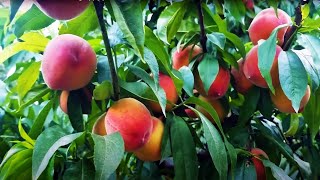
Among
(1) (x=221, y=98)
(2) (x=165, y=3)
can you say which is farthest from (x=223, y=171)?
(2) (x=165, y=3)

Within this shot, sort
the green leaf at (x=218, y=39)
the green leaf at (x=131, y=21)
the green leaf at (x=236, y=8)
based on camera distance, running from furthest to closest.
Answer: the green leaf at (x=236, y=8) < the green leaf at (x=218, y=39) < the green leaf at (x=131, y=21)

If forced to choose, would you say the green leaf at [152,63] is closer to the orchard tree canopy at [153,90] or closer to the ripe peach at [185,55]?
the orchard tree canopy at [153,90]

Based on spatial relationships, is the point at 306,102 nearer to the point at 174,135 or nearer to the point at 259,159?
the point at 259,159

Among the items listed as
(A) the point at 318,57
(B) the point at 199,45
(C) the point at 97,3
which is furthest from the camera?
(B) the point at 199,45

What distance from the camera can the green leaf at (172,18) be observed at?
0.69 metres

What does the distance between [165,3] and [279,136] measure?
11.6 inches

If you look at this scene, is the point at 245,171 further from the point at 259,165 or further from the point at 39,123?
the point at 39,123

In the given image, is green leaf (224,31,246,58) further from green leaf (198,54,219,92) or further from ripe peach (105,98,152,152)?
ripe peach (105,98,152,152)

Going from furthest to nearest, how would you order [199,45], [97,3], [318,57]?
[199,45], [318,57], [97,3]

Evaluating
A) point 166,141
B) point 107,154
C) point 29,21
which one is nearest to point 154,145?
point 166,141

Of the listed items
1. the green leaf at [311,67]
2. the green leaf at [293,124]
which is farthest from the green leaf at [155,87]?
the green leaf at [293,124]

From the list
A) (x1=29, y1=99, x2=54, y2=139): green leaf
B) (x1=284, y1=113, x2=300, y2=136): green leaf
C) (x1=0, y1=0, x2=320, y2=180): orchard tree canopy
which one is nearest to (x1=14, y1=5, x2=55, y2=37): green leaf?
(x1=0, y1=0, x2=320, y2=180): orchard tree canopy

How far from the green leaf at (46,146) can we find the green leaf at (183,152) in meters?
0.13

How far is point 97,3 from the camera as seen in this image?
51 cm
